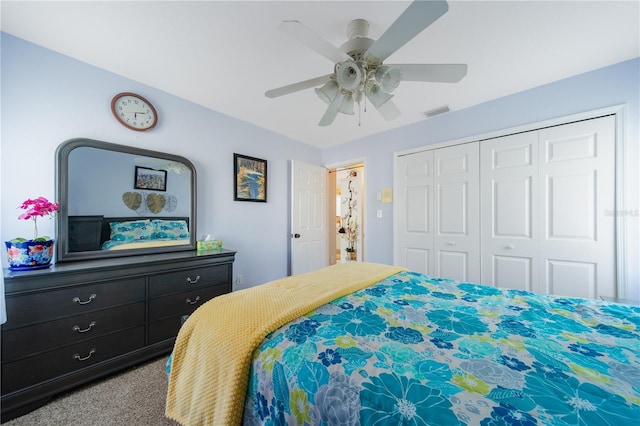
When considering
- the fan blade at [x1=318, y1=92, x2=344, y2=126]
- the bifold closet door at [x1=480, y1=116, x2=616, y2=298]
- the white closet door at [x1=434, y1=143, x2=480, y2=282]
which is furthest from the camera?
the white closet door at [x1=434, y1=143, x2=480, y2=282]

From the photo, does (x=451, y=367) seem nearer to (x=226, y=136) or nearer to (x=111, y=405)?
(x=111, y=405)

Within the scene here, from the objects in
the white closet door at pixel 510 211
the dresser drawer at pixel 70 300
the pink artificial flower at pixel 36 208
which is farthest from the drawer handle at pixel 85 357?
the white closet door at pixel 510 211

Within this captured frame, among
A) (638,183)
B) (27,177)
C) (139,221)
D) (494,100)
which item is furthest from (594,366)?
(27,177)

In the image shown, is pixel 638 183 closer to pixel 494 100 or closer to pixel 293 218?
pixel 494 100

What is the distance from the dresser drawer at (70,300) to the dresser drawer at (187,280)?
0.09 m

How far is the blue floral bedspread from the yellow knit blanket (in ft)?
0.18

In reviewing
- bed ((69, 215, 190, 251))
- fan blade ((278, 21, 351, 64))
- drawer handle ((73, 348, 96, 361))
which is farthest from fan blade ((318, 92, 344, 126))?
drawer handle ((73, 348, 96, 361))

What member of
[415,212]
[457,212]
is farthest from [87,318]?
[457,212]

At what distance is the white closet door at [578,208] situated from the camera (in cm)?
189

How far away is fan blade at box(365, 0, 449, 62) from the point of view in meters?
0.91

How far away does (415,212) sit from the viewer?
2939mm

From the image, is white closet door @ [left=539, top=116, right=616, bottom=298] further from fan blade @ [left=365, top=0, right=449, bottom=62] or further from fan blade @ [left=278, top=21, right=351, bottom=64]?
fan blade @ [left=278, top=21, right=351, bottom=64]

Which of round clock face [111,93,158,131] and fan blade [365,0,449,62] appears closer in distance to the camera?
fan blade [365,0,449,62]

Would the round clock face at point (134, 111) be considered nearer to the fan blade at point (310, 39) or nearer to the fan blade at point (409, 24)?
the fan blade at point (310, 39)
